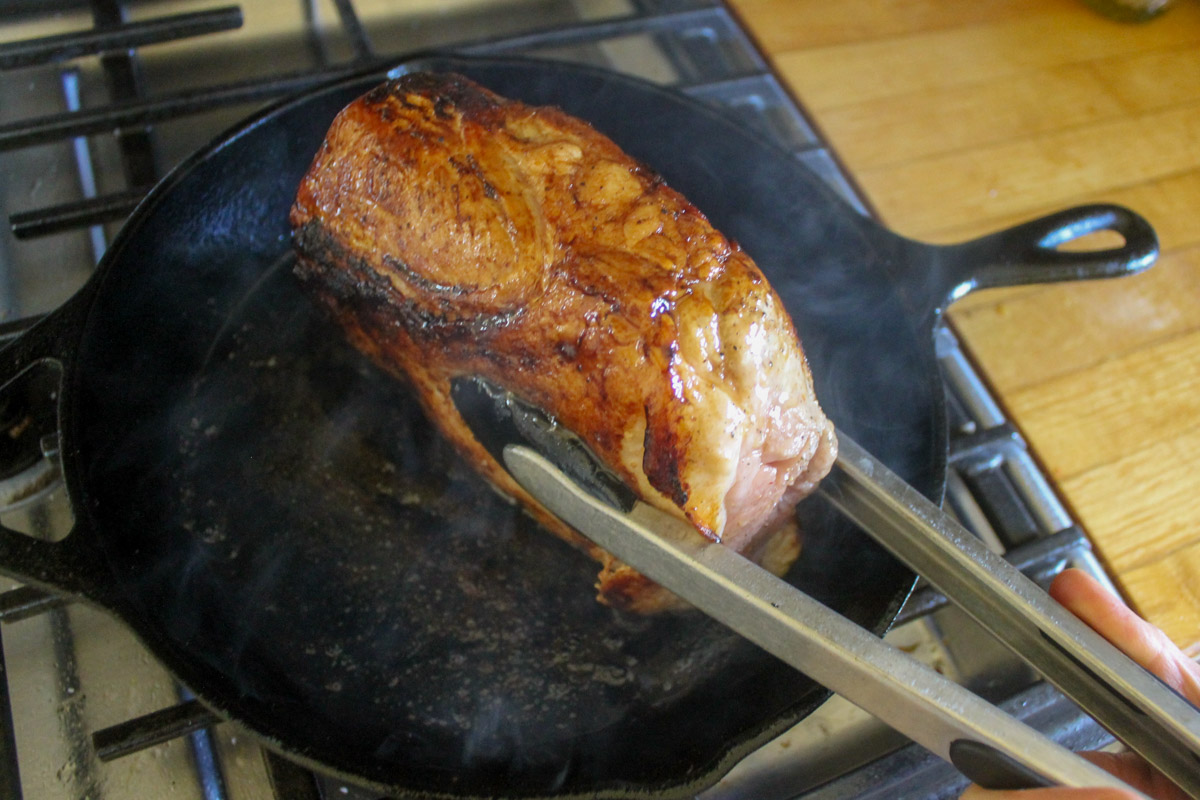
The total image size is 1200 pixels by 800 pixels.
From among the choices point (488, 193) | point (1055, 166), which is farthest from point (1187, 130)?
point (488, 193)

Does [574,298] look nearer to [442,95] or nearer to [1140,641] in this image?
[442,95]

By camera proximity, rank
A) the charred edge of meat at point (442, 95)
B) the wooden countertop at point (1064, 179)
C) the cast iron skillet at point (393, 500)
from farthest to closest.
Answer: the wooden countertop at point (1064, 179), the charred edge of meat at point (442, 95), the cast iron skillet at point (393, 500)

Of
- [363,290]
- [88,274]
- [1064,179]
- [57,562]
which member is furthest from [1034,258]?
[88,274]

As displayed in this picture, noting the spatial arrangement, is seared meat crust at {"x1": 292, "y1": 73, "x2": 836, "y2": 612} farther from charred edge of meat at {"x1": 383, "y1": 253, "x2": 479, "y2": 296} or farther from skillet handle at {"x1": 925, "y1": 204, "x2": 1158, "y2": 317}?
skillet handle at {"x1": 925, "y1": 204, "x2": 1158, "y2": 317}

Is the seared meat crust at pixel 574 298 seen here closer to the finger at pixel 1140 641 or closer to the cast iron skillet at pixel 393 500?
the cast iron skillet at pixel 393 500

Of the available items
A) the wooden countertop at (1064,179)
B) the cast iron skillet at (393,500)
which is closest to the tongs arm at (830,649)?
the cast iron skillet at (393,500)

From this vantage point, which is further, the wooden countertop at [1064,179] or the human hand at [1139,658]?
the wooden countertop at [1064,179]

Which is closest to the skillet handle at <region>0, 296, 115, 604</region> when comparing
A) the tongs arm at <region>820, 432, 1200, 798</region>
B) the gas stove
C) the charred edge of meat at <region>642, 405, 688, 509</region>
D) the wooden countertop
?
the gas stove
